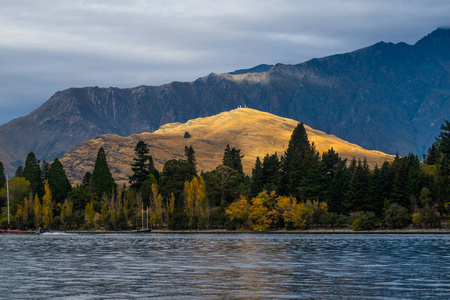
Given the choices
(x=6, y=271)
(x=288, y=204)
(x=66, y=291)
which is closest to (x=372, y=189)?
(x=288, y=204)

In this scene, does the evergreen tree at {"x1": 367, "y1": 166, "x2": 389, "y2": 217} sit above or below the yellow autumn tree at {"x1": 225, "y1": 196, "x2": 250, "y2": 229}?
above

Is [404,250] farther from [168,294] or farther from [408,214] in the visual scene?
[408,214]

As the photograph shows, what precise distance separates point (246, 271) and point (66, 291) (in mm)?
21691

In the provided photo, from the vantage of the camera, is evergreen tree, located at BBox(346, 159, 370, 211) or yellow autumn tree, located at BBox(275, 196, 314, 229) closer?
evergreen tree, located at BBox(346, 159, 370, 211)

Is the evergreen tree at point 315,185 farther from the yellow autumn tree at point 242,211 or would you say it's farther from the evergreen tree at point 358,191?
the yellow autumn tree at point 242,211

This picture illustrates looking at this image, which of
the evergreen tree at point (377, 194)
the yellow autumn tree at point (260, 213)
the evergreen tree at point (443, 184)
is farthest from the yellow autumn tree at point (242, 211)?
the evergreen tree at point (443, 184)

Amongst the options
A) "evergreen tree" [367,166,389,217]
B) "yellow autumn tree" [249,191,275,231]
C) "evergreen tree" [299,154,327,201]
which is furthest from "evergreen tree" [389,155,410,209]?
"yellow autumn tree" [249,191,275,231]

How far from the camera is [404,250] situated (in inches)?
3802

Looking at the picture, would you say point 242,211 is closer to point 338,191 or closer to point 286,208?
point 286,208

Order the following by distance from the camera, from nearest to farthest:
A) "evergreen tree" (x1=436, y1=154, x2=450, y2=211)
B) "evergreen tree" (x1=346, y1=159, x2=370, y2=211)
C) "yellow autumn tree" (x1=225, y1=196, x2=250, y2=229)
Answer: "evergreen tree" (x1=436, y1=154, x2=450, y2=211)
"evergreen tree" (x1=346, y1=159, x2=370, y2=211)
"yellow autumn tree" (x1=225, y1=196, x2=250, y2=229)

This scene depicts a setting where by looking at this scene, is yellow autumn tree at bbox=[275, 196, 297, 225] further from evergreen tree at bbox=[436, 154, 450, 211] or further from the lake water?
the lake water

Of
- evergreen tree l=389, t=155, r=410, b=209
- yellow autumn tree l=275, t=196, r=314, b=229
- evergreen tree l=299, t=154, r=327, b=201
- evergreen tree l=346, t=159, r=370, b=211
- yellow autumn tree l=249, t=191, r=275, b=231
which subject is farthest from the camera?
evergreen tree l=299, t=154, r=327, b=201

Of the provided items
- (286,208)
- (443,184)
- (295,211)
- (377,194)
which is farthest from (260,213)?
(443,184)

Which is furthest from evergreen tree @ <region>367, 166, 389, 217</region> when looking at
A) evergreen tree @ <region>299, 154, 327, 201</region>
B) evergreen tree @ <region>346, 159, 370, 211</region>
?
evergreen tree @ <region>299, 154, 327, 201</region>
